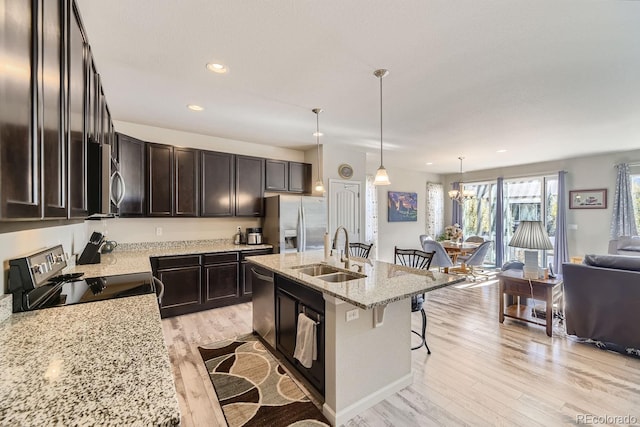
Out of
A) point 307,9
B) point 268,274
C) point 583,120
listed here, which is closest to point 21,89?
point 307,9

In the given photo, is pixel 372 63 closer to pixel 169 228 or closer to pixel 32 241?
pixel 32 241

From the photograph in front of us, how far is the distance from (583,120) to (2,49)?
5.08 m

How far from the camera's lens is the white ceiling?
1686mm

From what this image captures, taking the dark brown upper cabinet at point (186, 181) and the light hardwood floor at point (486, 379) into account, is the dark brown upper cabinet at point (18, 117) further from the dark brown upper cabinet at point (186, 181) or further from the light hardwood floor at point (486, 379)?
the dark brown upper cabinet at point (186, 181)

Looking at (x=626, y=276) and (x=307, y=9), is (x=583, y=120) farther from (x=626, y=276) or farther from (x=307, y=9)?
(x=307, y=9)

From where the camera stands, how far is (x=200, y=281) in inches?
152

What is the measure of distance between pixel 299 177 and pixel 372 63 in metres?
2.96

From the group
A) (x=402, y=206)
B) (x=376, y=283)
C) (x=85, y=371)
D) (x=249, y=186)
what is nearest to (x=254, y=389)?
(x=376, y=283)

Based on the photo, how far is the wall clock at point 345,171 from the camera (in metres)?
5.14

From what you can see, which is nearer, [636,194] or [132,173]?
[132,173]

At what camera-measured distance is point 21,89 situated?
74cm

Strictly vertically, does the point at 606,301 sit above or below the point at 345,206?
below

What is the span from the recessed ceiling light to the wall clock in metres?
3.03

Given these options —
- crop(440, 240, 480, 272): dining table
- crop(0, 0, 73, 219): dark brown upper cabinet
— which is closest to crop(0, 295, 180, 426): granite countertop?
crop(0, 0, 73, 219): dark brown upper cabinet
